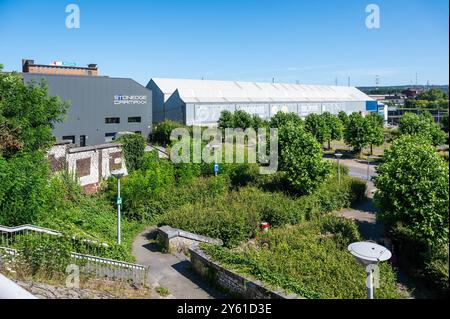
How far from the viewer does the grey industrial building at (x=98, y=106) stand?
31.0 meters

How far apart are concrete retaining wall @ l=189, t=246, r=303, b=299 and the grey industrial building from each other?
23871mm

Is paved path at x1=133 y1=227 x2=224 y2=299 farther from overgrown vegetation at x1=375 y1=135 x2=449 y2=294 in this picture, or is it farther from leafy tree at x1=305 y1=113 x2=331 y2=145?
leafy tree at x1=305 y1=113 x2=331 y2=145

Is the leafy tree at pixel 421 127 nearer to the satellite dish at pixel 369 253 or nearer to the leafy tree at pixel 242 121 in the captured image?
the leafy tree at pixel 242 121

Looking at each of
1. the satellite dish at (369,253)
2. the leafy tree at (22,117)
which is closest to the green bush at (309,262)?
the satellite dish at (369,253)

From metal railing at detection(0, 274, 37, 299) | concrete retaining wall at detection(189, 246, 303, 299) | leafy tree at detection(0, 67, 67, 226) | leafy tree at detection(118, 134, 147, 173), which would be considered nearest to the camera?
metal railing at detection(0, 274, 37, 299)

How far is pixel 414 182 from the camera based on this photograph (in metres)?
11.5

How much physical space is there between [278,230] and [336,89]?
56682mm

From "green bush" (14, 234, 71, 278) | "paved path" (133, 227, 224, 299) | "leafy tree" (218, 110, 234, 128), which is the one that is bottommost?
"paved path" (133, 227, 224, 299)

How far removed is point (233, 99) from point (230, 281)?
39966 mm

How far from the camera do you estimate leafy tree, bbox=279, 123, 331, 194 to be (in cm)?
1617

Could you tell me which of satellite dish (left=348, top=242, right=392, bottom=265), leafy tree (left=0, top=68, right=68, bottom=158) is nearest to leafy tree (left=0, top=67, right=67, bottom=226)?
leafy tree (left=0, top=68, right=68, bottom=158)

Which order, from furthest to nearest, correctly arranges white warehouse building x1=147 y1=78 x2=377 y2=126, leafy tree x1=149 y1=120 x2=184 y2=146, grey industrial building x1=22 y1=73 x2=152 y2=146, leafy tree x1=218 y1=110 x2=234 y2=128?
white warehouse building x1=147 y1=78 x2=377 y2=126 → leafy tree x1=218 y1=110 x2=234 y2=128 → leafy tree x1=149 y1=120 x2=184 y2=146 → grey industrial building x1=22 y1=73 x2=152 y2=146

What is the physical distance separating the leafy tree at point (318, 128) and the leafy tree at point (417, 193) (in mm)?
23102
